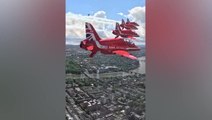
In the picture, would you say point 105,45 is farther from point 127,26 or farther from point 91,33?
point 127,26

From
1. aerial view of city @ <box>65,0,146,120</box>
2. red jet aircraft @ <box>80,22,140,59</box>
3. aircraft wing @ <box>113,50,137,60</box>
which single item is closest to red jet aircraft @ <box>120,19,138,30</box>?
aerial view of city @ <box>65,0,146,120</box>

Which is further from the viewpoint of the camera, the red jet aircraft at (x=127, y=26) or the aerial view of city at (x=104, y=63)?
the red jet aircraft at (x=127, y=26)

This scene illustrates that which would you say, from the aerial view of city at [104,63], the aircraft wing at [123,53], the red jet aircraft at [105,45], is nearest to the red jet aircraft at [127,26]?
the aerial view of city at [104,63]

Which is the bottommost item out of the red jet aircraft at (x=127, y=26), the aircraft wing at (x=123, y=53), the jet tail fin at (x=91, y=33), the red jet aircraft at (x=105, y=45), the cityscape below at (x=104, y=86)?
the cityscape below at (x=104, y=86)

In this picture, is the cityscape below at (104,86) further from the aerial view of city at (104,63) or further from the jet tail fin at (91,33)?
the jet tail fin at (91,33)

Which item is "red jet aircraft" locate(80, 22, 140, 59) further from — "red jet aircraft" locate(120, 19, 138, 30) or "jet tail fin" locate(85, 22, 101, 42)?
"red jet aircraft" locate(120, 19, 138, 30)
